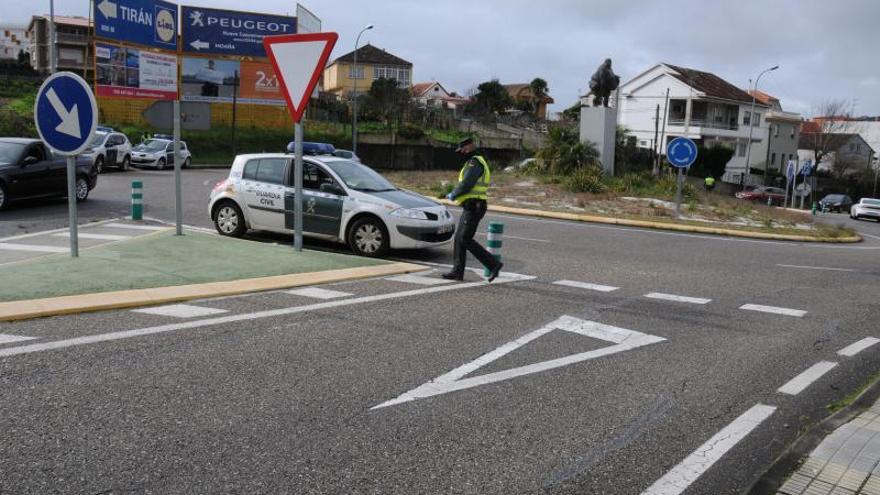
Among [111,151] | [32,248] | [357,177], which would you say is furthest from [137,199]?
[111,151]

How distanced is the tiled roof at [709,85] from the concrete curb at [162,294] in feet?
204

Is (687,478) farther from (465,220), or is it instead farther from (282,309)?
(465,220)

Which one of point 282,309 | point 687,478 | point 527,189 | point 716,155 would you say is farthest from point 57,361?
point 716,155

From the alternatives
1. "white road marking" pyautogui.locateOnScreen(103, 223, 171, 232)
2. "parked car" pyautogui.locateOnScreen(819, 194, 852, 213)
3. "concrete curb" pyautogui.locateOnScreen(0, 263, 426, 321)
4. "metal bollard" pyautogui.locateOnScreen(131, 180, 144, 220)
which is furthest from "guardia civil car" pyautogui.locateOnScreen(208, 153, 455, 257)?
"parked car" pyautogui.locateOnScreen(819, 194, 852, 213)

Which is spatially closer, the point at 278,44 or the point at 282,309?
the point at 282,309

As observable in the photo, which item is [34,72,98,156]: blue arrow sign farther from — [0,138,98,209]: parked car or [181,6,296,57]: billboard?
[181,6,296,57]: billboard

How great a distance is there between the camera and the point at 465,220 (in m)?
9.82

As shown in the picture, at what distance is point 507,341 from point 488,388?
1.41m

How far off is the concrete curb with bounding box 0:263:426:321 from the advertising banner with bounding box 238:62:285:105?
140 feet

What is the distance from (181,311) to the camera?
7371mm

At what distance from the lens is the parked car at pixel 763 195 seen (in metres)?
47.9

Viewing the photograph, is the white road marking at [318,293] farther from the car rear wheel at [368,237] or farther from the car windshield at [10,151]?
the car windshield at [10,151]

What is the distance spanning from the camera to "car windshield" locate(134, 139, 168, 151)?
33625 millimetres

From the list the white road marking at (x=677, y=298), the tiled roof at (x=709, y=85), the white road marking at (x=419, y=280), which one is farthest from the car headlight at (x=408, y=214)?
the tiled roof at (x=709, y=85)
